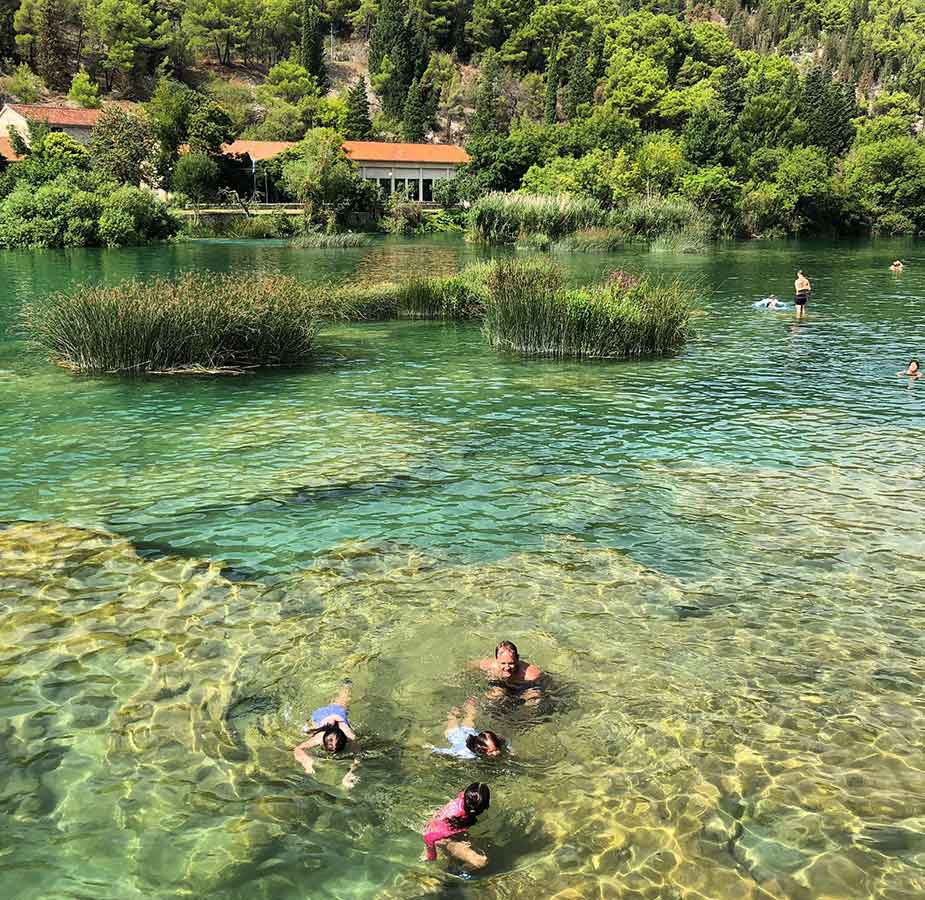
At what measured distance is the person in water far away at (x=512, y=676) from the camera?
23.6ft

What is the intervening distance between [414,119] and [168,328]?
4866 inches

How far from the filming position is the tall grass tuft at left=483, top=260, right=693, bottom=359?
23.0m

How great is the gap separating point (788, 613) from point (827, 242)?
7947cm

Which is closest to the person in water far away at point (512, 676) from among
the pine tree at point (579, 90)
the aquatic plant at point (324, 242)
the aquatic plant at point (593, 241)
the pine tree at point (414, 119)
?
the aquatic plant at point (593, 241)

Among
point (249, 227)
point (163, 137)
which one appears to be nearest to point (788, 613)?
point (249, 227)

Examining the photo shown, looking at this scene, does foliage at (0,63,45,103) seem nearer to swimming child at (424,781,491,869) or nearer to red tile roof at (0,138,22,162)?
red tile roof at (0,138,22,162)

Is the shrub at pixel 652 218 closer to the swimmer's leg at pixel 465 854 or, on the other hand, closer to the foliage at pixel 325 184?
the foliage at pixel 325 184

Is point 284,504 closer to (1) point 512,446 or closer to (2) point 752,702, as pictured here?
(1) point 512,446

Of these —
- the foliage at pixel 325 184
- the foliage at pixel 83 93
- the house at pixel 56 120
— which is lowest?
the foliage at pixel 325 184

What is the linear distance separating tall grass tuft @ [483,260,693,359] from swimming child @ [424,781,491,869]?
1841 cm

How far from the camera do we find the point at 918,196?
93.6m

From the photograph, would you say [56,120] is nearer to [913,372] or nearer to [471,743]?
[913,372]

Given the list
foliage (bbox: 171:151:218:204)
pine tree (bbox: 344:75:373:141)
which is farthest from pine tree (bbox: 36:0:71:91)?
foliage (bbox: 171:151:218:204)

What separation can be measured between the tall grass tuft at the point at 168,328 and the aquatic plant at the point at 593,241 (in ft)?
136
